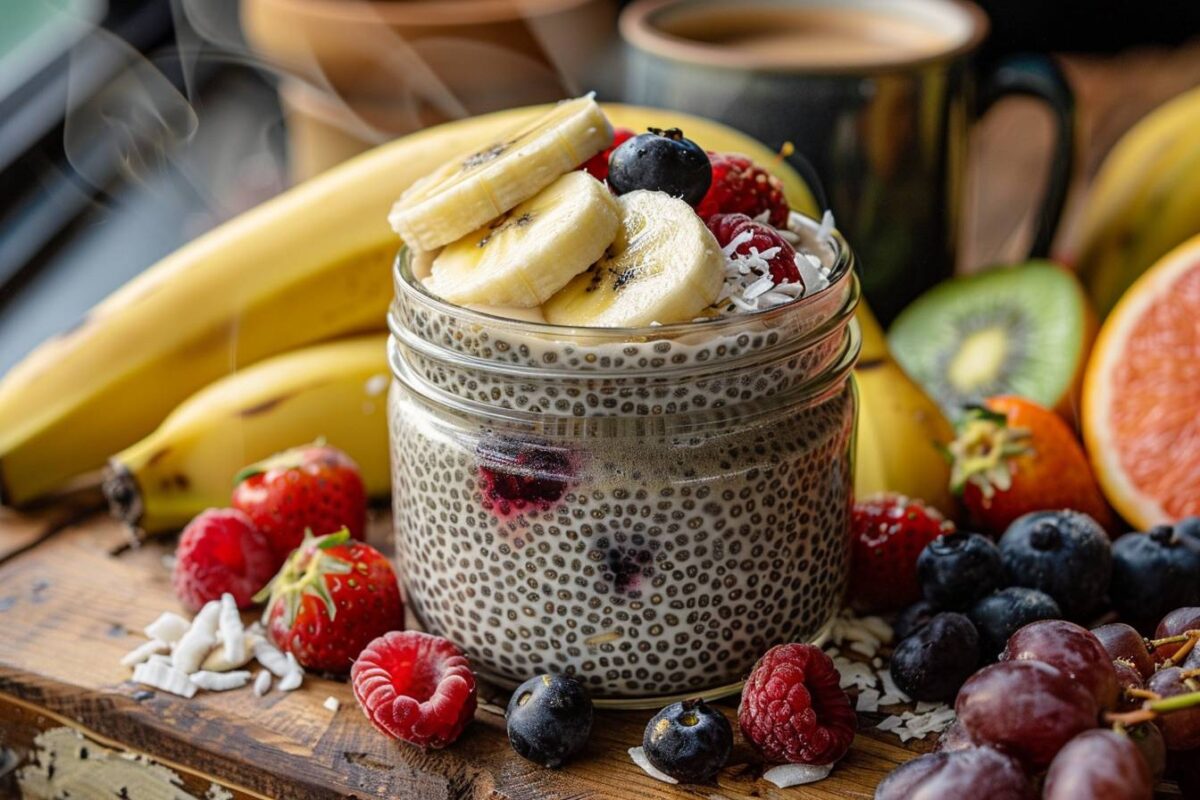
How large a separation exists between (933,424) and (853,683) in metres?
0.34

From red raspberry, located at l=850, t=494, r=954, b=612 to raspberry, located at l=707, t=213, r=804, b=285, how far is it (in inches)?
10.4

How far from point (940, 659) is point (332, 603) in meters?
0.49

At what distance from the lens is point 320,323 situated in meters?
1.40

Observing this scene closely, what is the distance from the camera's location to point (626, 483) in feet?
3.06

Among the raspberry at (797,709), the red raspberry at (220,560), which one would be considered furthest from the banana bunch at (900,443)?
the red raspberry at (220,560)

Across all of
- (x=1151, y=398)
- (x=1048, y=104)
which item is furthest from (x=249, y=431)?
(x=1048, y=104)

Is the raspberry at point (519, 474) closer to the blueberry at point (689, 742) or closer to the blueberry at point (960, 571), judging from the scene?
the blueberry at point (689, 742)

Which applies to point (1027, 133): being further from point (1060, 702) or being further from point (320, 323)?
point (1060, 702)

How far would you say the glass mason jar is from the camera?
0.92 metres

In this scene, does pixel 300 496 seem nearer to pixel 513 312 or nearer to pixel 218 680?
pixel 218 680

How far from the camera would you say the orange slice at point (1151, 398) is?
1245 mm

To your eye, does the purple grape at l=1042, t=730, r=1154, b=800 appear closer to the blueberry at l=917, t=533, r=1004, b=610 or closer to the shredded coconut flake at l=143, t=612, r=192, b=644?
the blueberry at l=917, t=533, r=1004, b=610

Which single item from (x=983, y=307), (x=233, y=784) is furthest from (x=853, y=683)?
(x=983, y=307)

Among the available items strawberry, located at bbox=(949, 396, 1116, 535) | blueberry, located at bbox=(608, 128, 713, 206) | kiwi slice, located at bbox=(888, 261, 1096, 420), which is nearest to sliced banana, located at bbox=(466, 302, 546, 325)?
blueberry, located at bbox=(608, 128, 713, 206)
